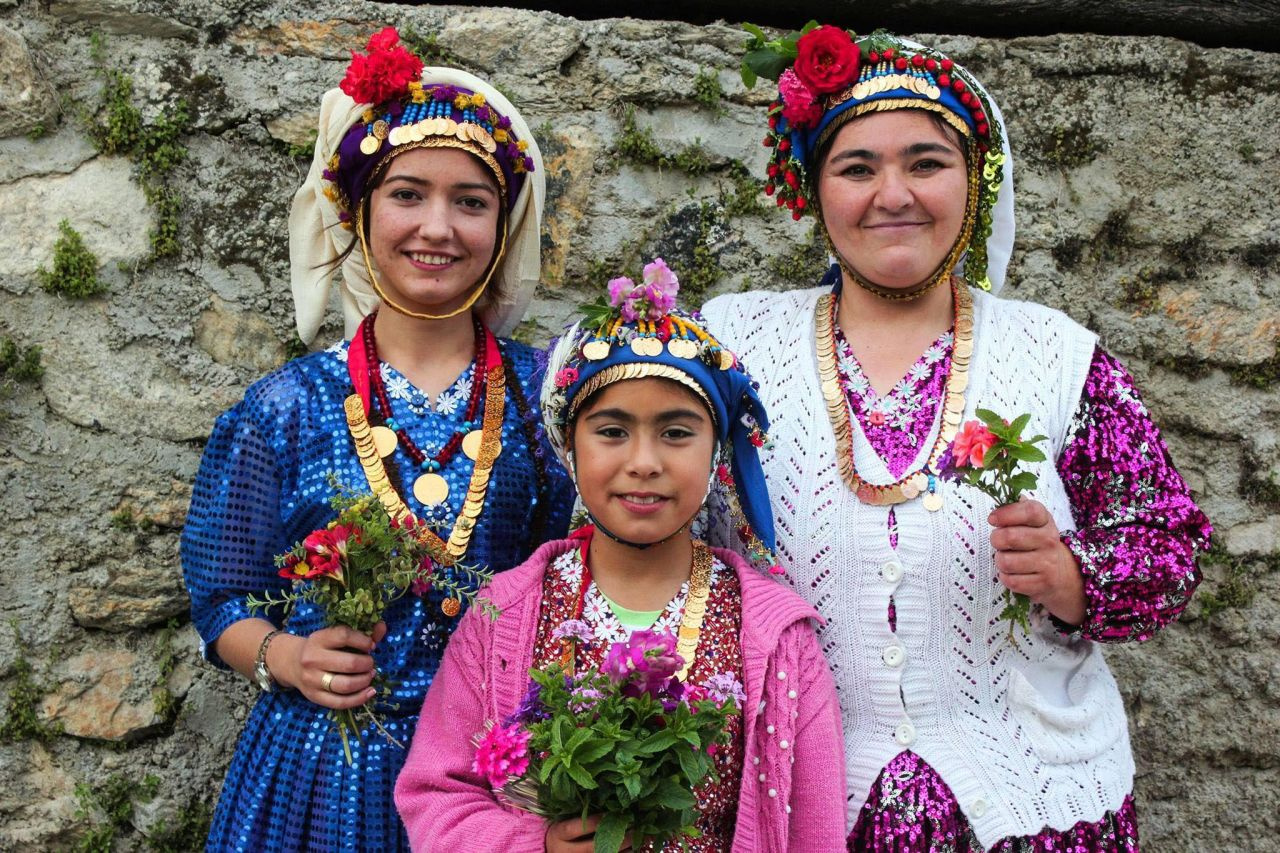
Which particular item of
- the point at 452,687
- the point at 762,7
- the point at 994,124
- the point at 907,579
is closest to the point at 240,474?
the point at 452,687

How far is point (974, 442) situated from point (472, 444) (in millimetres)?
1080

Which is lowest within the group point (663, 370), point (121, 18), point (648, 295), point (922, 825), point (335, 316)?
point (922, 825)

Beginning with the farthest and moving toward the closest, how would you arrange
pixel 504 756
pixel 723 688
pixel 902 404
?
1. pixel 902 404
2. pixel 723 688
3. pixel 504 756

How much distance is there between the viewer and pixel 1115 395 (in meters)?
2.52

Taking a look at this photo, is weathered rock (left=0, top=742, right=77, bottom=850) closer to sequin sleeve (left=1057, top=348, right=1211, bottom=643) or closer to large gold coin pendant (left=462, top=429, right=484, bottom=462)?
large gold coin pendant (left=462, top=429, right=484, bottom=462)

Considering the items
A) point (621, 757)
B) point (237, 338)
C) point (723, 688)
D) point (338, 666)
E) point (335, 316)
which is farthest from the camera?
point (335, 316)

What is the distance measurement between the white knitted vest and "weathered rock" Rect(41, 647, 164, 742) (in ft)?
5.78

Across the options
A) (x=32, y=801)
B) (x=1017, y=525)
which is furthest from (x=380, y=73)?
(x=32, y=801)

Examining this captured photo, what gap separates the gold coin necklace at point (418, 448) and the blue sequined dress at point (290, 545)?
0.02 m

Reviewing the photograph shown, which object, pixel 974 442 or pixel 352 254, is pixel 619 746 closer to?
pixel 974 442

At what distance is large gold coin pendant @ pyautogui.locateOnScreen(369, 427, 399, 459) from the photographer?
8.52ft

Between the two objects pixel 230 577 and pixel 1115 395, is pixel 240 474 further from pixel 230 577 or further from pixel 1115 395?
pixel 1115 395

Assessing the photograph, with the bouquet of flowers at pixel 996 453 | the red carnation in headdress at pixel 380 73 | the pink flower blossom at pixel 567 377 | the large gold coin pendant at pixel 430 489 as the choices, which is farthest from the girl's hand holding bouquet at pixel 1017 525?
the red carnation in headdress at pixel 380 73

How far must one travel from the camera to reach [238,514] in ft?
8.42
